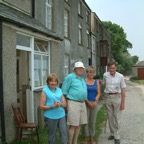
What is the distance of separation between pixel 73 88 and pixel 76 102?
1.01 feet

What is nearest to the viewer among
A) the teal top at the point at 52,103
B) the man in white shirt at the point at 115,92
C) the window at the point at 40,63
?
the teal top at the point at 52,103

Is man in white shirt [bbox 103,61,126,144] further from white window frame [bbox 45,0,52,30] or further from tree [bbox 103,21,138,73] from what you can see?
tree [bbox 103,21,138,73]

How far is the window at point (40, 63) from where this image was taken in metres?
10.1

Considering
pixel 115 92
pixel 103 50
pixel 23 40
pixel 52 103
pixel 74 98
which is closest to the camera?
pixel 52 103

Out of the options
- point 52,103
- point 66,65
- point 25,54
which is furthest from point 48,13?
point 52,103

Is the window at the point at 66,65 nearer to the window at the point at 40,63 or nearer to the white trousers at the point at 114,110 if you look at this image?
the window at the point at 40,63

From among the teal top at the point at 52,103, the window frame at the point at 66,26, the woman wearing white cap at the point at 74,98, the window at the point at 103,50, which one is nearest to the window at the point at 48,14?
the window frame at the point at 66,26

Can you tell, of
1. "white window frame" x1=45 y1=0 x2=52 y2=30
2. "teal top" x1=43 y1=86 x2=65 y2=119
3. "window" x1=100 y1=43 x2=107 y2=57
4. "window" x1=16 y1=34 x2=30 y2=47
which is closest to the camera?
"teal top" x1=43 y1=86 x2=65 y2=119

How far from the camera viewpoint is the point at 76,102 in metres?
6.86

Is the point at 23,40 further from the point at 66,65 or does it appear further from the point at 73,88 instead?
the point at 66,65

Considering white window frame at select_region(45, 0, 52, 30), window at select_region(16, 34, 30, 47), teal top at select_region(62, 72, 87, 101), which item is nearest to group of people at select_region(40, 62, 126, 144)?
teal top at select_region(62, 72, 87, 101)

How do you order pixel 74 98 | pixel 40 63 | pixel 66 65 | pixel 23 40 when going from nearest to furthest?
pixel 74 98
pixel 23 40
pixel 40 63
pixel 66 65

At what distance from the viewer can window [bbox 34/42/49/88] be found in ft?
33.2

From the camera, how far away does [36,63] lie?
33.3ft
